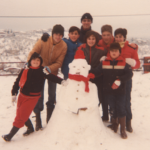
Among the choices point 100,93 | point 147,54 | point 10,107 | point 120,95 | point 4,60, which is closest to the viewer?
point 120,95

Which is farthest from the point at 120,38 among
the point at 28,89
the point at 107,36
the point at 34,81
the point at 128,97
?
the point at 28,89

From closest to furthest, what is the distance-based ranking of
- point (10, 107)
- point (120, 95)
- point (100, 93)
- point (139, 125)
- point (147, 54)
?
1. point (120, 95)
2. point (100, 93)
3. point (139, 125)
4. point (10, 107)
5. point (147, 54)

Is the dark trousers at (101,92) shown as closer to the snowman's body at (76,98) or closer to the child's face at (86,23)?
the snowman's body at (76,98)

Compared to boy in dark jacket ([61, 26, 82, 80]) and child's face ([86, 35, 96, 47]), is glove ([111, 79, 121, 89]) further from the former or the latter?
boy in dark jacket ([61, 26, 82, 80])

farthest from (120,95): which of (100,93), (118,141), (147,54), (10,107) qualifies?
(147,54)

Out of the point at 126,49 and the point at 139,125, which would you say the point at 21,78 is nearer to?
the point at 126,49

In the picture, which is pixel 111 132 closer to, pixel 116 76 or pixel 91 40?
pixel 116 76
